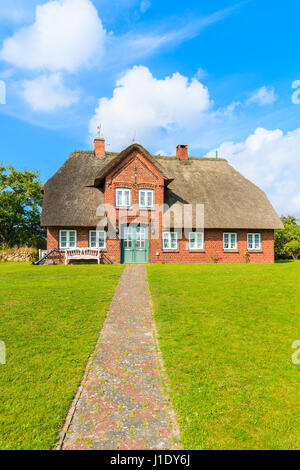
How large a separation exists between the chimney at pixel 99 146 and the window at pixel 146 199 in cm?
660

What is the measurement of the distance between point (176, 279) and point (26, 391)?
9.55m

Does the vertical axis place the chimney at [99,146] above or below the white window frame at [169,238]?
above

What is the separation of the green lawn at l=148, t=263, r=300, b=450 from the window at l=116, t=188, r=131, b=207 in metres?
11.1

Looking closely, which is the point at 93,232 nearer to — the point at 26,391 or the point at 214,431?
the point at 26,391

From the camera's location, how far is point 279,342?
643 centimetres

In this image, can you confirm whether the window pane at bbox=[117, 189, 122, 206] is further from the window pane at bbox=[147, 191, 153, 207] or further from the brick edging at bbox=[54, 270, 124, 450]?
the brick edging at bbox=[54, 270, 124, 450]

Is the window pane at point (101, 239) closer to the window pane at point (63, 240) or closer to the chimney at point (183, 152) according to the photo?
the window pane at point (63, 240)

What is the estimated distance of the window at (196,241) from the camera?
21938 millimetres

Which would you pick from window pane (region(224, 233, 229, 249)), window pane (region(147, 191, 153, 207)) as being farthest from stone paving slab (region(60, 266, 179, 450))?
window pane (region(224, 233, 229, 249))

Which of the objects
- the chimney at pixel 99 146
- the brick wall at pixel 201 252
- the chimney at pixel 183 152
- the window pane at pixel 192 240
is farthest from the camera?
the chimney at pixel 183 152

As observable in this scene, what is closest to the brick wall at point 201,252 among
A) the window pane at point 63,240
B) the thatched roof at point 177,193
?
the window pane at point 63,240

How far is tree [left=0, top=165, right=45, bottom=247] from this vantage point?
31.9 m

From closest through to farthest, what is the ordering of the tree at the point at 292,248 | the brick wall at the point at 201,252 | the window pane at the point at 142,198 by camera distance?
1. the brick wall at the point at 201,252
2. the window pane at the point at 142,198
3. the tree at the point at 292,248

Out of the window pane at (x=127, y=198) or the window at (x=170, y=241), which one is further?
the window at (x=170, y=241)
